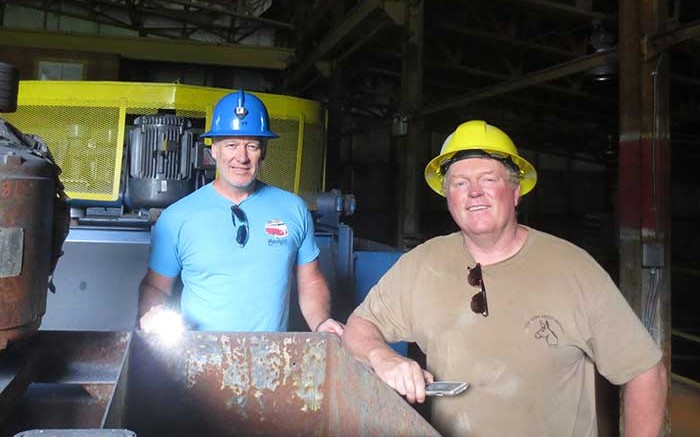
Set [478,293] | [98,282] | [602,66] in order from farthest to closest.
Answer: [602,66]
[98,282]
[478,293]

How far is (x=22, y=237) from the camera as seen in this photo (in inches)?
48.9

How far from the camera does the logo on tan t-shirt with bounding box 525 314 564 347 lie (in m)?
1.49

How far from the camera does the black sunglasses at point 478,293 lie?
5.04 feet

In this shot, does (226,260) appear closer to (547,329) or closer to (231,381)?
(231,381)

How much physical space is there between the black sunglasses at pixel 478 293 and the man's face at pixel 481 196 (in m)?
0.10

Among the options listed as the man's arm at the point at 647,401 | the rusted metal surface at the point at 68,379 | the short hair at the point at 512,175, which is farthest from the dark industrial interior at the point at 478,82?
the rusted metal surface at the point at 68,379

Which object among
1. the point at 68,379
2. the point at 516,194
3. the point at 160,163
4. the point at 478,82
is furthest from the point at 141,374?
the point at 478,82

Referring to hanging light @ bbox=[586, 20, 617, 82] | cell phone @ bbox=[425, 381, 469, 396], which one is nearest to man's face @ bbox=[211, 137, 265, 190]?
cell phone @ bbox=[425, 381, 469, 396]

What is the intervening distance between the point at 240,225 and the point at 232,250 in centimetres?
10

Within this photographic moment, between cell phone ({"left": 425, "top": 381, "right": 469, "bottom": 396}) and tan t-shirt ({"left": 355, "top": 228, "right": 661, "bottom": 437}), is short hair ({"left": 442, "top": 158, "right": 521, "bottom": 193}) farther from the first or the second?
cell phone ({"left": 425, "top": 381, "right": 469, "bottom": 396})

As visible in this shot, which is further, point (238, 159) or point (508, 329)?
point (238, 159)

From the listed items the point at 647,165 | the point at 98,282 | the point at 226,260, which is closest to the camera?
the point at 226,260

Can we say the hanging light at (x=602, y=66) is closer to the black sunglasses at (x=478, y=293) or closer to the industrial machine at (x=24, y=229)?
the black sunglasses at (x=478, y=293)

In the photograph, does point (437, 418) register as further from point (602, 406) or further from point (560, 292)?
point (602, 406)
